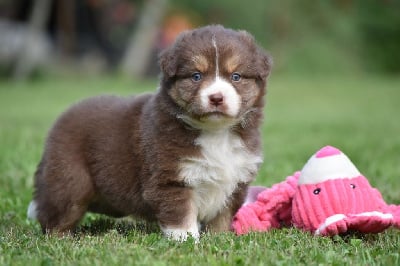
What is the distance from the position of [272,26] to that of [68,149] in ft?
69.4

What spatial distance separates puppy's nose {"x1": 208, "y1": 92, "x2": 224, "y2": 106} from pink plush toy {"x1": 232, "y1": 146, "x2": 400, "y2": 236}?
0.89m

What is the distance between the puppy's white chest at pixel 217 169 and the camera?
421 centimetres

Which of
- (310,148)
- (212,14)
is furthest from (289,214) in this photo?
(212,14)

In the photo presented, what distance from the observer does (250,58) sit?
168 inches

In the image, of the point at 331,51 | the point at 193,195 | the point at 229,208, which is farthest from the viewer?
the point at 331,51

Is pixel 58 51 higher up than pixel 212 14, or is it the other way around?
pixel 212 14

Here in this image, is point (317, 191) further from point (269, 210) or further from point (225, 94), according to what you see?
point (225, 94)

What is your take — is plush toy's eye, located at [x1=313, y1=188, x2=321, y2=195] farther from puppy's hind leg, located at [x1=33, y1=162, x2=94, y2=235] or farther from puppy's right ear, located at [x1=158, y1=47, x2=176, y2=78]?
puppy's hind leg, located at [x1=33, y1=162, x2=94, y2=235]

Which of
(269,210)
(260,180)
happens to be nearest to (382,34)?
(260,180)

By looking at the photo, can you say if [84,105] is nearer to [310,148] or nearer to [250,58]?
[250,58]

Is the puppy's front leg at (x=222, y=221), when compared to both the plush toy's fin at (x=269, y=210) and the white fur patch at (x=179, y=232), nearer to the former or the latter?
the plush toy's fin at (x=269, y=210)

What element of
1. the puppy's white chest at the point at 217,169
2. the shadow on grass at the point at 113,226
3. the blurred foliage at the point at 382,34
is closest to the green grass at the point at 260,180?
the shadow on grass at the point at 113,226

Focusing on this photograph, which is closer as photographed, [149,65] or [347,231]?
[347,231]

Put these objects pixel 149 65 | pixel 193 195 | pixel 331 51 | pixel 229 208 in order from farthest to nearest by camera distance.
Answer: pixel 331 51 → pixel 149 65 → pixel 229 208 → pixel 193 195
